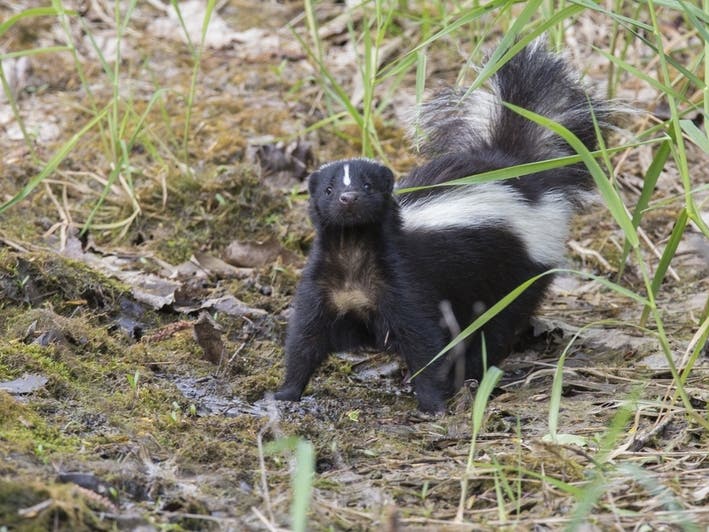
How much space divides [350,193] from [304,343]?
0.75 metres

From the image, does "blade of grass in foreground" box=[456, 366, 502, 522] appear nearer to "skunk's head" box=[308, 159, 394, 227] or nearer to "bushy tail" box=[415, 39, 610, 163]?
"skunk's head" box=[308, 159, 394, 227]

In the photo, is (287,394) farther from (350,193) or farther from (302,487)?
(302,487)

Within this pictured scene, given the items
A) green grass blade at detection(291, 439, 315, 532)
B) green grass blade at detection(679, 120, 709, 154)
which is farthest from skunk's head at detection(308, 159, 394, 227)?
green grass blade at detection(291, 439, 315, 532)

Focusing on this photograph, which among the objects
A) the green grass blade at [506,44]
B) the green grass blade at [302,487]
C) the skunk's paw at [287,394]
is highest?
the green grass blade at [506,44]

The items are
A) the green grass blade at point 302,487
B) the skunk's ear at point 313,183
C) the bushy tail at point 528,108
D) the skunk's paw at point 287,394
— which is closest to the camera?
the green grass blade at point 302,487

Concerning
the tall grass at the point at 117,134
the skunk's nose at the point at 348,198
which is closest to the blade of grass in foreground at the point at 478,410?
the skunk's nose at the point at 348,198

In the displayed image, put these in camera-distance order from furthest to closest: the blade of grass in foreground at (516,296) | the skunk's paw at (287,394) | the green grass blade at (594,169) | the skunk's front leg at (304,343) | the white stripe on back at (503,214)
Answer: the white stripe on back at (503,214), the skunk's front leg at (304,343), the skunk's paw at (287,394), the green grass blade at (594,169), the blade of grass in foreground at (516,296)

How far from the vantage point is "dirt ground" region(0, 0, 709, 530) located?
3.42 meters

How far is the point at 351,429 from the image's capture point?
14.7 feet

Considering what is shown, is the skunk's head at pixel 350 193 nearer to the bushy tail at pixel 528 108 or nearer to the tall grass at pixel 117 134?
the bushy tail at pixel 528 108

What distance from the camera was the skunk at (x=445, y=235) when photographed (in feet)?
16.9

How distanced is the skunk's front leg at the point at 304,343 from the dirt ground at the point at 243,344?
0.36 ft

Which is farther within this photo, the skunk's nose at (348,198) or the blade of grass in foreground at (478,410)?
the skunk's nose at (348,198)

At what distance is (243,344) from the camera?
5.57 m
